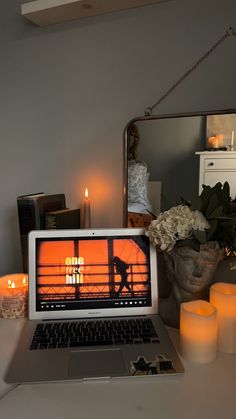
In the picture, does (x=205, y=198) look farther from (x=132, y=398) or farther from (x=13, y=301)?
(x=13, y=301)

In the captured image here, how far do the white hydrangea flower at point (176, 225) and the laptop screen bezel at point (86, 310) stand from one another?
105 millimetres

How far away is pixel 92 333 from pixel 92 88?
2.73 feet

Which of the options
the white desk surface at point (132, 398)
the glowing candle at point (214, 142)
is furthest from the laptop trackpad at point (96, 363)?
the glowing candle at point (214, 142)

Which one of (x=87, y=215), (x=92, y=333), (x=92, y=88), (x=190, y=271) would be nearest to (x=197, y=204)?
(x=190, y=271)

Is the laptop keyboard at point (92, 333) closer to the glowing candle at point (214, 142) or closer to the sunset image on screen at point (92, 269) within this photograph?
the sunset image on screen at point (92, 269)

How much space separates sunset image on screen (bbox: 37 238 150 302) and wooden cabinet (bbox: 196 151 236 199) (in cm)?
29

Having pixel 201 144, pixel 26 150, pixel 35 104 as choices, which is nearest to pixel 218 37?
pixel 201 144

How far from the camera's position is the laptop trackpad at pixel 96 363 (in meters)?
0.63

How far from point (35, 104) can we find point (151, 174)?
550 millimetres

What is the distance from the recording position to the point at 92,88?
3.91 ft

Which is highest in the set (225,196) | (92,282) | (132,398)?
(225,196)

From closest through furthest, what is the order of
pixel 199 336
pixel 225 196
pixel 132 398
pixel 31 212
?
pixel 132 398, pixel 199 336, pixel 225 196, pixel 31 212

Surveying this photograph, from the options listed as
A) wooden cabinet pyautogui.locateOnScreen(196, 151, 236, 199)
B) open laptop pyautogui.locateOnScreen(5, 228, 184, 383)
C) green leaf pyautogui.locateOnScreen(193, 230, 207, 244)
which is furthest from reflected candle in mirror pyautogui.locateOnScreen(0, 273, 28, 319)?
wooden cabinet pyautogui.locateOnScreen(196, 151, 236, 199)

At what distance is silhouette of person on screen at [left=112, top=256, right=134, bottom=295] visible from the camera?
2.81 ft
